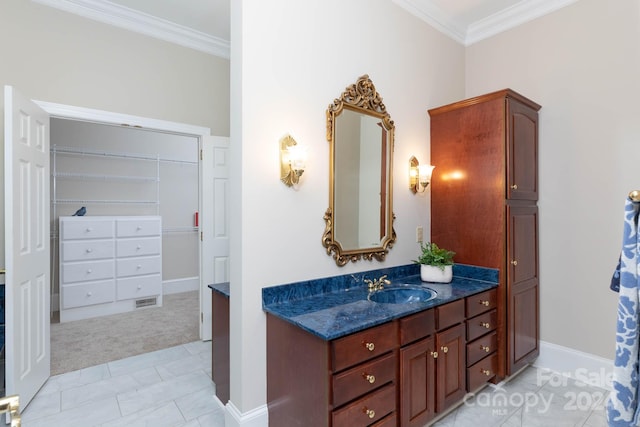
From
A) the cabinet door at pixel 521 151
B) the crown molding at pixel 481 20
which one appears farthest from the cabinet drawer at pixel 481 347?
the crown molding at pixel 481 20

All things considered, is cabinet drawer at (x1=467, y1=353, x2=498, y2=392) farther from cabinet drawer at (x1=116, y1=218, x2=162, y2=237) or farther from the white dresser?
cabinet drawer at (x1=116, y1=218, x2=162, y2=237)

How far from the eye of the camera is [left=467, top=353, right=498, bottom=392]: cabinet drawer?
2.29m

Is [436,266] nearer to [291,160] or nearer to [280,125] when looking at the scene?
[291,160]

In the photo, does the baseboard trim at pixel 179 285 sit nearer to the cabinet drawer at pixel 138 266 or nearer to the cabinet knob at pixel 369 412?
the cabinet drawer at pixel 138 266

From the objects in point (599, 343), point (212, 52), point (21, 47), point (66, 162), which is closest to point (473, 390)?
point (599, 343)

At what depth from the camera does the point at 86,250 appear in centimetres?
425

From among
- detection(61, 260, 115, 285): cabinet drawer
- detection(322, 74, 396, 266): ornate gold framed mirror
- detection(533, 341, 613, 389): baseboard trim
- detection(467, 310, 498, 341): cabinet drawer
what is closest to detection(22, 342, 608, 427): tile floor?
detection(533, 341, 613, 389): baseboard trim

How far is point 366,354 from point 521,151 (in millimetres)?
2032

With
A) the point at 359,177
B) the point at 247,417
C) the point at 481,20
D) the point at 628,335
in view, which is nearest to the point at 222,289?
the point at 247,417

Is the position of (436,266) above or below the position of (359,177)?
below

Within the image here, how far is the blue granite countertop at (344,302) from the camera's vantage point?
1.67m

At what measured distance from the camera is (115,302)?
4.43m

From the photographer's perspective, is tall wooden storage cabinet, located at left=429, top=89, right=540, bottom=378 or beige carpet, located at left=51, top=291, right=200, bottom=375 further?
beige carpet, located at left=51, top=291, right=200, bottom=375

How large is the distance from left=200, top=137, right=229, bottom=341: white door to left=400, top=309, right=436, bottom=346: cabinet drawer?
224 centimetres
